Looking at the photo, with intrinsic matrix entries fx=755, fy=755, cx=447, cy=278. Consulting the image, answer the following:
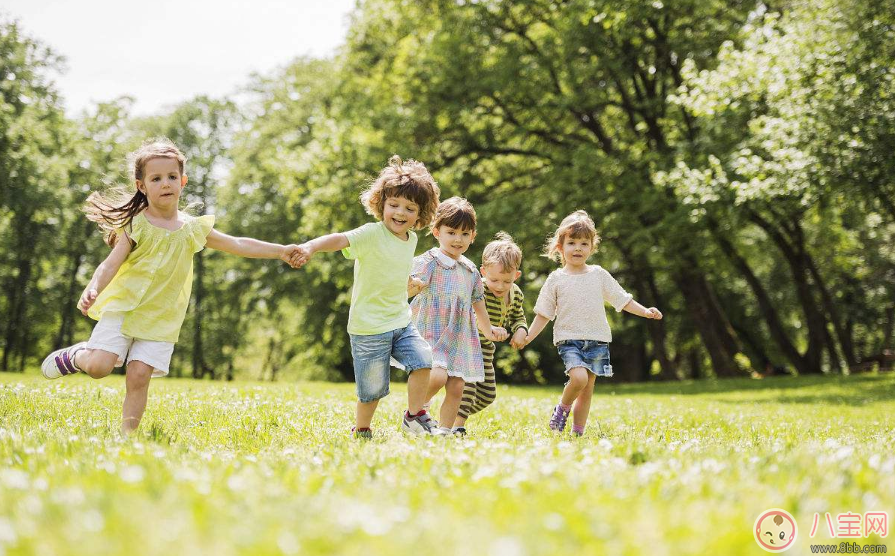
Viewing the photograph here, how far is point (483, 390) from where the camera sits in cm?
879

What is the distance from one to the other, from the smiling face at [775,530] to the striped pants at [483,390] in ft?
18.3

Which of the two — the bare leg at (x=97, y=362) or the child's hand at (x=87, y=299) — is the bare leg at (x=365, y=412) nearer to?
the bare leg at (x=97, y=362)

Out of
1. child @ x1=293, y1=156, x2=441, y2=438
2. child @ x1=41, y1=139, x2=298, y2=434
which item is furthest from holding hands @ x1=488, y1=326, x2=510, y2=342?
child @ x1=41, y1=139, x2=298, y2=434

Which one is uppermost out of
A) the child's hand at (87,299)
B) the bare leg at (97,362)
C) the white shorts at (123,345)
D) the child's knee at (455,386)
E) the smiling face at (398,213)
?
the smiling face at (398,213)

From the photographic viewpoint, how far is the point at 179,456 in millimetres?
4816

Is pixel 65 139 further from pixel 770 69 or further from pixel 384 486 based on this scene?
pixel 384 486

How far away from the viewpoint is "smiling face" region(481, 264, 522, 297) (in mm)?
8570

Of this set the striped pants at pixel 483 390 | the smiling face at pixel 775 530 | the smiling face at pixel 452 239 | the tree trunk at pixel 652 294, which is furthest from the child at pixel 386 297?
the tree trunk at pixel 652 294

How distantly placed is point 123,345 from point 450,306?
312 centimetres

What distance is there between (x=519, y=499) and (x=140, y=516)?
146 centimetres

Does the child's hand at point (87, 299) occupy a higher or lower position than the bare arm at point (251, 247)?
lower

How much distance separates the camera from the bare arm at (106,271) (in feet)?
20.8

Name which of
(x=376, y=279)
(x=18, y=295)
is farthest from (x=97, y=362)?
(x=18, y=295)

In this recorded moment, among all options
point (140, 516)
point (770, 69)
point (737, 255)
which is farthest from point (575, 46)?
point (140, 516)
